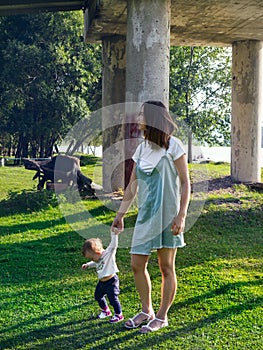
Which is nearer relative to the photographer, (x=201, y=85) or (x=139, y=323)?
(x=139, y=323)

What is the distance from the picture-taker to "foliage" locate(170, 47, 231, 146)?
2609cm

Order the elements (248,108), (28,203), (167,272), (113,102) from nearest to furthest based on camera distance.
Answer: (167,272)
(28,203)
(113,102)
(248,108)

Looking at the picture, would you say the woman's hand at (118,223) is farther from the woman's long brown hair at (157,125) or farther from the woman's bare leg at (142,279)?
the woman's long brown hair at (157,125)

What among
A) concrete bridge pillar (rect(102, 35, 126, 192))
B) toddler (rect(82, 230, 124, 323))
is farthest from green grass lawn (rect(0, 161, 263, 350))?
concrete bridge pillar (rect(102, 35, 126, 192))

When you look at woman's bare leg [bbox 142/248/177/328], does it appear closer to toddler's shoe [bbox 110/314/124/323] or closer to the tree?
toddler's shoe [bbox 110/314/124/323]

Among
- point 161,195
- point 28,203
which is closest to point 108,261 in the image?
point 161,195

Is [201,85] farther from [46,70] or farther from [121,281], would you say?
[121,281]

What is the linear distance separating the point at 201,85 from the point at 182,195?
23.3 m

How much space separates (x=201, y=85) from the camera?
26656 mm

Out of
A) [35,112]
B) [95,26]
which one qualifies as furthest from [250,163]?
[35,112]

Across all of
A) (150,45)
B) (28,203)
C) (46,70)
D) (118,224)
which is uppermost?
(46,70)

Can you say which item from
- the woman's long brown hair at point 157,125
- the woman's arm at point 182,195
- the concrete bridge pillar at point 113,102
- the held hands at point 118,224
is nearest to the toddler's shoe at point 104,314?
the held hands at point 118,224

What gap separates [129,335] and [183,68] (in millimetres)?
23411

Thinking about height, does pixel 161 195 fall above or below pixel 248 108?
below
